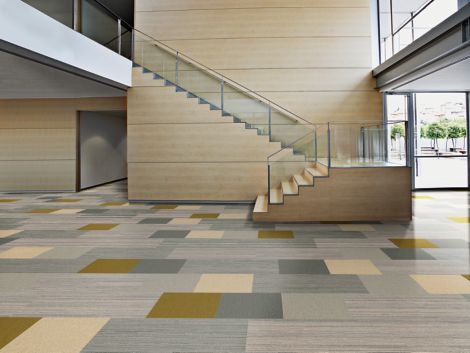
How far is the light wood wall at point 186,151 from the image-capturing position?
349 inches

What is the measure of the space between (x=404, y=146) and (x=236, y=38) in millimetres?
5419

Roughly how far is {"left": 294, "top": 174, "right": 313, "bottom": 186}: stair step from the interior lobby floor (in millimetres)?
820

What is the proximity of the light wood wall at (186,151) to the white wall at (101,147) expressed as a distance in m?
3.53

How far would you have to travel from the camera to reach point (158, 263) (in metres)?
4.37

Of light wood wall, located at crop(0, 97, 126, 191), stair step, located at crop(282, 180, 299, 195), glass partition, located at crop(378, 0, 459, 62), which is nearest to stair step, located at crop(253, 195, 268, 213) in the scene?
stair step, located at crop(282, 180, 299, 195)

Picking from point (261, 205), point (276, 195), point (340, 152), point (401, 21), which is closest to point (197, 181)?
point (261, 205)

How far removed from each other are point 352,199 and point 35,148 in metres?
9.29

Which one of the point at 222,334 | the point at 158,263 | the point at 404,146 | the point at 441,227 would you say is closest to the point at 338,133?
the point at 404,146

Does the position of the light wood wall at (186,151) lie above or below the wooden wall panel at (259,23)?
below

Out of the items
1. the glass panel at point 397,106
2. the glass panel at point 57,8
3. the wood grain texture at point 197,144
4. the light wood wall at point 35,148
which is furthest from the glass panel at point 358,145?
the light wood wall at point 35,148

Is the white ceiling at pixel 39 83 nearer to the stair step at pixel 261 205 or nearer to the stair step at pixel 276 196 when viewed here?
the stair step at pixel 261 205

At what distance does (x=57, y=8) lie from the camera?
22.0 feet

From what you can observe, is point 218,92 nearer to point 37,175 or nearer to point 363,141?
point 363,141

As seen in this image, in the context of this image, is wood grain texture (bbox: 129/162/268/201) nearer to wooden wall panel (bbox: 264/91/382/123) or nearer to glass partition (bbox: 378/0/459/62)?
wooden wall panel (bbox: 264/91/382/123)
